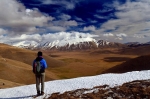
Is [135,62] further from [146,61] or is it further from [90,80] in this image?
[90,80]

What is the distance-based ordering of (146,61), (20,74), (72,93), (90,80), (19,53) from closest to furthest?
(72,93) → (90,80) → (146,61) → (20,74) → (19,53)

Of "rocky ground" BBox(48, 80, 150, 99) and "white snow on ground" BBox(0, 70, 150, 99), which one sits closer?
"rocky ground" BBox(48, 80, 150, 99)

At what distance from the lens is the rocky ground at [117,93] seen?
1230 cm

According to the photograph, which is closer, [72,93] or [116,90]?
[116,90]

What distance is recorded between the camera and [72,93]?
1481 centimetres

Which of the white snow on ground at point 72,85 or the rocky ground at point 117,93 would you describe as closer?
the rocky ground at point 117,93

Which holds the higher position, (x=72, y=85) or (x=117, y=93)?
(x=117, y=93)

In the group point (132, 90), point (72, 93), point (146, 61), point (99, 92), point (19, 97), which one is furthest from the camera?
point (146, 61)

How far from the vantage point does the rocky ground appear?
12.3 metres

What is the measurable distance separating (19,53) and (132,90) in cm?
14593

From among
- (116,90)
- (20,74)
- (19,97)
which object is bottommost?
(20,74)

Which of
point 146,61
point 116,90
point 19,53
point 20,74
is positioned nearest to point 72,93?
point 116,90

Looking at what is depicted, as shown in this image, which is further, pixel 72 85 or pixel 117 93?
pixel 72 85

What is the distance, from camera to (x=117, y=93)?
512 inches
